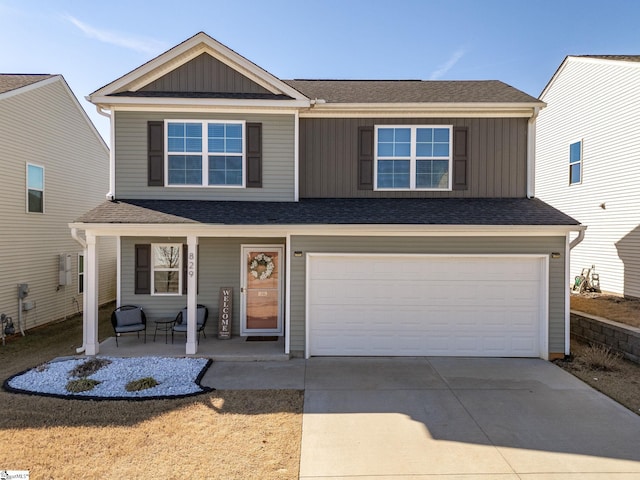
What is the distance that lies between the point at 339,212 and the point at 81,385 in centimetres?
535

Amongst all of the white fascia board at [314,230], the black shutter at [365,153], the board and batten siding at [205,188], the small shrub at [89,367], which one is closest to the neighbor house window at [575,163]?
the white fascia board at [314,230]

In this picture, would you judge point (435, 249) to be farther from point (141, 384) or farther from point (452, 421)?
point (141, 384)

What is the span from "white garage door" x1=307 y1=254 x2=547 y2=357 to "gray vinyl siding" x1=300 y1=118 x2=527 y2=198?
6.65 ft

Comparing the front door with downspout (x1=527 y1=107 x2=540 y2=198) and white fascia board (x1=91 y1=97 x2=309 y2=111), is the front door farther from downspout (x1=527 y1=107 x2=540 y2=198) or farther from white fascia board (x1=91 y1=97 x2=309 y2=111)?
downspout (x1=527 y1=107 x2=540 y2=198)

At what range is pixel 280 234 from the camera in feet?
23.6

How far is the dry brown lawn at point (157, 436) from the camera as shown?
3.78m

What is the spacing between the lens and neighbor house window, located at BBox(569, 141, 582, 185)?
13047 mm

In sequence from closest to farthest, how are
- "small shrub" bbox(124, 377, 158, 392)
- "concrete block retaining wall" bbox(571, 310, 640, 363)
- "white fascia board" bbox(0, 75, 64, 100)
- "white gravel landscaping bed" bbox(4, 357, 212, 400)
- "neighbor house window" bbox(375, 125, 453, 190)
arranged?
"white gravel landscaping bed" bbox(4, 357, 212, 400), "small shrub" bbox(124, 377, 158, 392), "concrete block retaining wall" bbox(571, 310, 640, 363), "neighbor house window" bbox(375, 125, 453, 190), "white fascia board" bbox(0, 75, 64, 100)

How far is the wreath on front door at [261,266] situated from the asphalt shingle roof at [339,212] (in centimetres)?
131

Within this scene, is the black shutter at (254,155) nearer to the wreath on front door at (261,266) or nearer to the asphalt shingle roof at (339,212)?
the asphalt shingle roof at (339,212)

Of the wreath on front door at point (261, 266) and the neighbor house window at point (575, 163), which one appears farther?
the neighbor house window at point (575, 163)

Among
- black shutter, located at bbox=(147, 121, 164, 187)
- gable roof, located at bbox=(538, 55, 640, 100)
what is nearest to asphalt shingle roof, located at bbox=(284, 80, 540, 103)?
black shutter, located at bbox=(147, 121, 164, 187)

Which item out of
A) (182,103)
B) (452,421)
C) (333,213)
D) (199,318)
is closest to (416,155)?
(333,213)

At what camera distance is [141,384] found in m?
5.76
